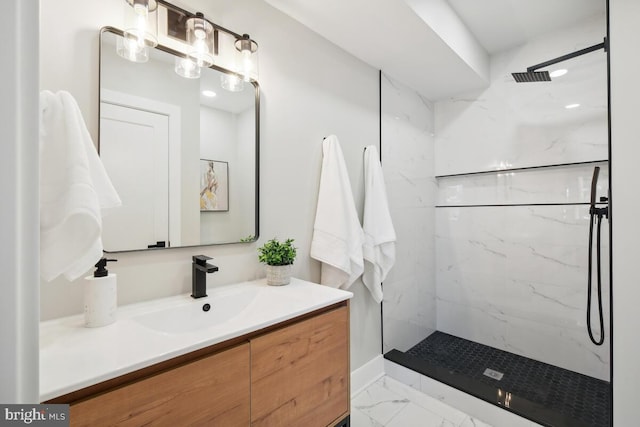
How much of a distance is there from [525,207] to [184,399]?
2.52 metres

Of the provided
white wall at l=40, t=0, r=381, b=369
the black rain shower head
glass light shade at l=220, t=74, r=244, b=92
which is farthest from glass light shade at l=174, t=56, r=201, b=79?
the black rain shower head

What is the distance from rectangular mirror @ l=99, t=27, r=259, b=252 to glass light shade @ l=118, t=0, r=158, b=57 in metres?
0.04

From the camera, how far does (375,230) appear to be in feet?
6.43

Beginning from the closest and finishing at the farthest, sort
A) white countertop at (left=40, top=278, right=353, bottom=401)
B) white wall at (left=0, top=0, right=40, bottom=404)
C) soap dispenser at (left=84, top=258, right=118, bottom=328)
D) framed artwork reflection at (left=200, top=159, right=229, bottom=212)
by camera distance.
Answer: white wall at (left=0, top=0, right=40, bottom=404) < white countertop at (left=40, top=278, right=353, bottom=401) < soap dispenser at (left=84, top=258, right=118, bottom=328) < framed artwork reflection at (left=200, top=159, right=229, bottom=212)

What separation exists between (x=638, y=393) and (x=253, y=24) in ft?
7.43

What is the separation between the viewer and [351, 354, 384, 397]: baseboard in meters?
1.94

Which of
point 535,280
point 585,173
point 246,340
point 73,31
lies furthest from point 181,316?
point 585,173

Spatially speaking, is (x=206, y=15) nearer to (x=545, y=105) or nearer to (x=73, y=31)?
(x=73, y=31)

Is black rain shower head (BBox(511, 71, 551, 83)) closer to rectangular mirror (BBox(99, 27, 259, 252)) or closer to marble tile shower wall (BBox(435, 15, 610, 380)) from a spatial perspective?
marble tile shower wall (BBox(435, 15, 610, 380))

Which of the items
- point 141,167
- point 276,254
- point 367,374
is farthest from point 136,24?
point 367,374

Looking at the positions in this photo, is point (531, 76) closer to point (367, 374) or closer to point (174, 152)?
point (174, 152)

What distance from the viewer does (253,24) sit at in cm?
148

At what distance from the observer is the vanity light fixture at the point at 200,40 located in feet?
3.97

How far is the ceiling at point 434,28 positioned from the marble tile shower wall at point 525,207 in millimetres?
187
